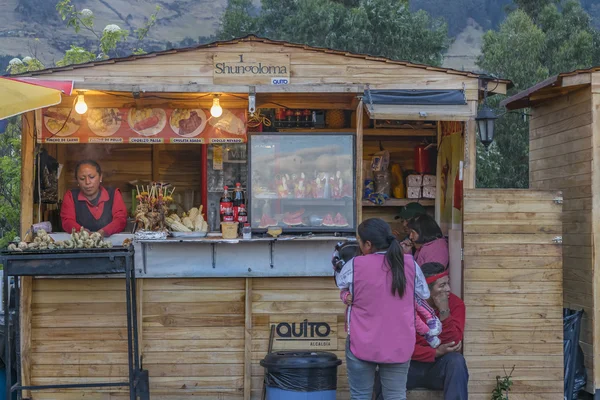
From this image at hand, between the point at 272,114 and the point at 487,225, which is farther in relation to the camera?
the point at 272,114

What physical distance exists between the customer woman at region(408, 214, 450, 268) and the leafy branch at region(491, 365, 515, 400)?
126 centimetres

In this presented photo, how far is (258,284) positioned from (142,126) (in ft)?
6.84

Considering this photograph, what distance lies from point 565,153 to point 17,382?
6.11 meters

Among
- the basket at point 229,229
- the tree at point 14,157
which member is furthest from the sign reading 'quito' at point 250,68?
the tree at point 14,157

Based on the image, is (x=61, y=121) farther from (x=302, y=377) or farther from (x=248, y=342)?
(x=302, y=377)

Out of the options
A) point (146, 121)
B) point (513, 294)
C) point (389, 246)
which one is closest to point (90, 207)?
point (146, 121)

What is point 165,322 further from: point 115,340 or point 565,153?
point 565,153

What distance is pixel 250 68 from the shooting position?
25.9 feet

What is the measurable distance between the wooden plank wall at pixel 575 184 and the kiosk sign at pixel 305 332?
2.60m

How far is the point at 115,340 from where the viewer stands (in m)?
7.66

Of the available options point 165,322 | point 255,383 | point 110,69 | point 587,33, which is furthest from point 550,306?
point 587,33

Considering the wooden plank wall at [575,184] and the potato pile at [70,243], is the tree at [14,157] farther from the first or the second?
the wooden plank wall at [575,184]

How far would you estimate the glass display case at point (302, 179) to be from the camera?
7.86m

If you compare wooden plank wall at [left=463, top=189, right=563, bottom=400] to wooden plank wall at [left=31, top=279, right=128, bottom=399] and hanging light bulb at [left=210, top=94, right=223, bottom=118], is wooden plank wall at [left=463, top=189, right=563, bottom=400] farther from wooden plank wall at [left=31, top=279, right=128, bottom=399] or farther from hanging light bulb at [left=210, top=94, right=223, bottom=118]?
wooden plank wall at [left=31, top=279, right=128, bottom=399]
